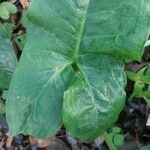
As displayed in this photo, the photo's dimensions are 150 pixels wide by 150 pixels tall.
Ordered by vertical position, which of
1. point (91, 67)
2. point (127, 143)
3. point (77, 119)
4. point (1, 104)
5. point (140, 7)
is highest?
point (140, 7)

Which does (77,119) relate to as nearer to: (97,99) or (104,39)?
(97,99)

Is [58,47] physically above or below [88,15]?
below

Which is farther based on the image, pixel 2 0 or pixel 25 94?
pixel 2 0

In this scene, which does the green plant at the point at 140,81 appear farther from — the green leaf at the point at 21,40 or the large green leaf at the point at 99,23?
the green leaf at the point at 21,40

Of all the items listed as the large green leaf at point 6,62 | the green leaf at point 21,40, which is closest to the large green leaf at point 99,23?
the large green leaf at point 6,62

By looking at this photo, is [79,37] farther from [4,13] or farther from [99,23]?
[4,13]

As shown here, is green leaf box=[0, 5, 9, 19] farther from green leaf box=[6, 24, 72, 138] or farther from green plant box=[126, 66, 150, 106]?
green plant box=[126, 66, 150, 106]

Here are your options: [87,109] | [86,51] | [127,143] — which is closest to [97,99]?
[87,109]

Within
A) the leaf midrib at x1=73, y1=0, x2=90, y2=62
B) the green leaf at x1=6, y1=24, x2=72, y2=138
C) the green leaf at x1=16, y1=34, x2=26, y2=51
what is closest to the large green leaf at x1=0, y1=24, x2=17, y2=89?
the green leaf at x1=16, y1=34, x2=26, y2=51
